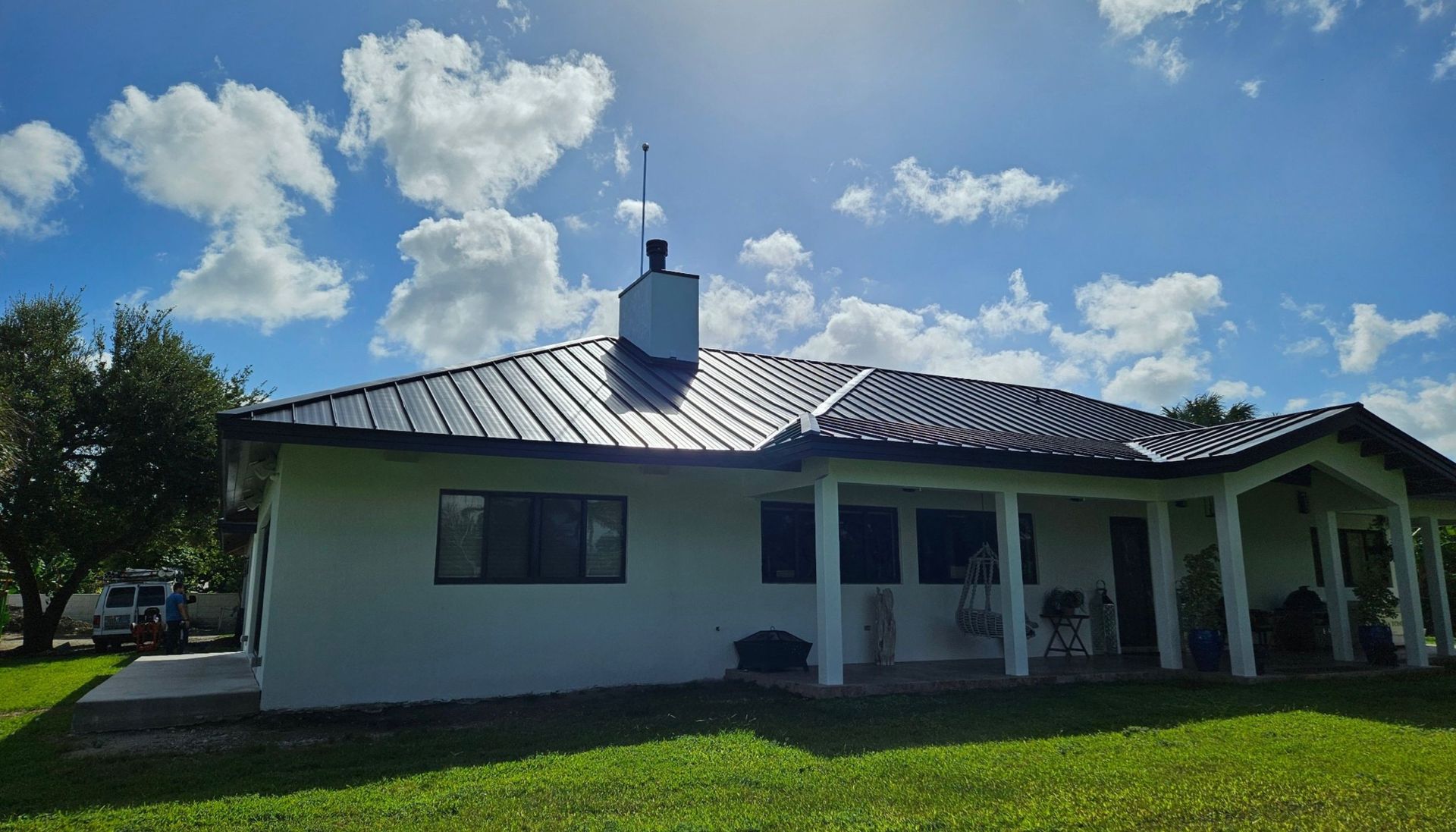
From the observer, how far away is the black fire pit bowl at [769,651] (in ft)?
34.2

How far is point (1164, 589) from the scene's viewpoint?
1102 cm

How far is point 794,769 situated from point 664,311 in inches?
362

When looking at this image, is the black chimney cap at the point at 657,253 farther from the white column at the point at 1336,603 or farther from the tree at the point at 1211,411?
the tree at the point at 1211,411

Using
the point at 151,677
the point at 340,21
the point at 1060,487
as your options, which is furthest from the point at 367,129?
the point at 1060,487

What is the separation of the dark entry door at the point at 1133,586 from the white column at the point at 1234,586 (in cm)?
308

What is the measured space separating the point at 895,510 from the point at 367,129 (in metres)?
9.30

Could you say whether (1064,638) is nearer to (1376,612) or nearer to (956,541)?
(956,541)

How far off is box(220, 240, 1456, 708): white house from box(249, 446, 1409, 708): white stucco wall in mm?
25

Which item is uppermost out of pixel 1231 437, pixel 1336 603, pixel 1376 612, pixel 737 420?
pixel 737 420

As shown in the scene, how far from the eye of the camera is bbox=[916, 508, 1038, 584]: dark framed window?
12.2m

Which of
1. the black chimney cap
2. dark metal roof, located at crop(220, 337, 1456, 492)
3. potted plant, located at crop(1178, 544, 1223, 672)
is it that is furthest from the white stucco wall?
the black chimney cap

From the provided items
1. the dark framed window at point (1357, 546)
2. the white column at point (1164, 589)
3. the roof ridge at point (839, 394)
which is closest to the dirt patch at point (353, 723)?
the roof ridge at point (839, 394)

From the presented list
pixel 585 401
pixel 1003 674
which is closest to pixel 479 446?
pixel 585 401

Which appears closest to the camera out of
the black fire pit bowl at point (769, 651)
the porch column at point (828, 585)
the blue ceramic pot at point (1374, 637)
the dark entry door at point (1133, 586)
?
the porch column at point (828, 585)
